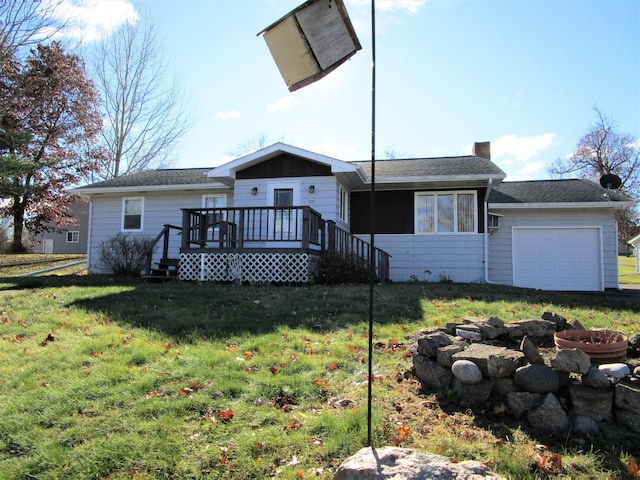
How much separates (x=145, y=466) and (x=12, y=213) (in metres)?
25.9

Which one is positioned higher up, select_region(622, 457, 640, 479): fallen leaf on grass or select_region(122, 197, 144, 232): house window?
select_region(122, 197, 144, 232): house window

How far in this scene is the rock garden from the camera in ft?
9.25

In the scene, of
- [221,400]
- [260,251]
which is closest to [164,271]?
[260,251]

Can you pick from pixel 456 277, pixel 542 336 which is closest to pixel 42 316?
pixel 542 336

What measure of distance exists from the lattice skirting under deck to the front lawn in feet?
11.9

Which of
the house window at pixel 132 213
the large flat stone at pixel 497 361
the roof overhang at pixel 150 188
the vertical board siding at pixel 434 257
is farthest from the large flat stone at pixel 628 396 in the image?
the house window at pixel 132 213

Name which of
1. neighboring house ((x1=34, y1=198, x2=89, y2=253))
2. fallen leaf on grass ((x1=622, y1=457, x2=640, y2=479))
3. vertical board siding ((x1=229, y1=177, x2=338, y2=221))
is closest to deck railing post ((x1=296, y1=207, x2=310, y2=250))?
vertical board siding ((x1=229, y1=177, x2=338, y2=221))

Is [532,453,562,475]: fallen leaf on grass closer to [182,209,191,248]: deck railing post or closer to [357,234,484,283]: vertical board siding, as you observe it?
[182,209,191,248]: deck railing post

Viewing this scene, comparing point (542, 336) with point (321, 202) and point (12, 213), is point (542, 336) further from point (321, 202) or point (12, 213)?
point (12, 213)

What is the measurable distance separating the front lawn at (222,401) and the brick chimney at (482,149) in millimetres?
11777

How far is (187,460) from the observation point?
103 inches

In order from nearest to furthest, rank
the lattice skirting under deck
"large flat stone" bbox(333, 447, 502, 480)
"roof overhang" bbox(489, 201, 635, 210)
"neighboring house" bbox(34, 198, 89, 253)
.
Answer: "large flat stone" bbox(333, 447, 502, 480) → the lattice skirting under deck → "roof overhang" bbox(489, 201, 635, 210) → "neighboring house" bbox(34, 198, 89, 253)

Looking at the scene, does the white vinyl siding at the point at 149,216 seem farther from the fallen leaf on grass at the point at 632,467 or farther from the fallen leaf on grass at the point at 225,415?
the fallen leaf on grass at the point at 632,467

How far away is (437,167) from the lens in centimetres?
1354
